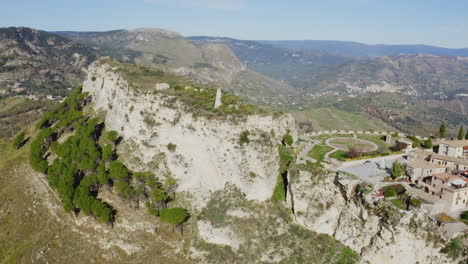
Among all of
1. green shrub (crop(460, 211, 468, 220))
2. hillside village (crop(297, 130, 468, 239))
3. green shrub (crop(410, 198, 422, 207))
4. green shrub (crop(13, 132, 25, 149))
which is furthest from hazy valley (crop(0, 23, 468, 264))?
green shrub (crop(13, 132, 25, 149))

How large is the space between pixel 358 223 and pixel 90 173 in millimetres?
51573

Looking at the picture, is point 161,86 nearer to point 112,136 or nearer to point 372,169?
point 112,136

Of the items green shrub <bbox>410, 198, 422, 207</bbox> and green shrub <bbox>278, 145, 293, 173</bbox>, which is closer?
green shrub <bbox>410, 198, 422, 207</bbox>

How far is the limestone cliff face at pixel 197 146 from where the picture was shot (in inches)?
2131

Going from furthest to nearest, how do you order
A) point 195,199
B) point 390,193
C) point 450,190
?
point 195,199, point 390,193, point 450,190

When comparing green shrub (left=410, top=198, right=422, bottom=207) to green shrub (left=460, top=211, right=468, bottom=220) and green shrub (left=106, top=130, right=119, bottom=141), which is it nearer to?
green shrub (left=460, top=211, right=468, bottom=220)

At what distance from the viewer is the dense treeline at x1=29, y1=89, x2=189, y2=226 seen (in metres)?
56.1

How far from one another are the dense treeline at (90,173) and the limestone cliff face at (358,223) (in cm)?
2104

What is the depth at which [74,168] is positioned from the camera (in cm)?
6406

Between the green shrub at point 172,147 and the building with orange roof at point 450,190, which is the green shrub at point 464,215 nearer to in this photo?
the building with orange roof at point 450,190

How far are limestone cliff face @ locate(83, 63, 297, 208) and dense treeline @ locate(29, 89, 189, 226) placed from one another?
3.16 metres

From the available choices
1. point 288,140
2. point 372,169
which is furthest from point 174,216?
point 372,169

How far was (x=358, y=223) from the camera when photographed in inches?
1773

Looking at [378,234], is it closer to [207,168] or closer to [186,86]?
[207,168]
